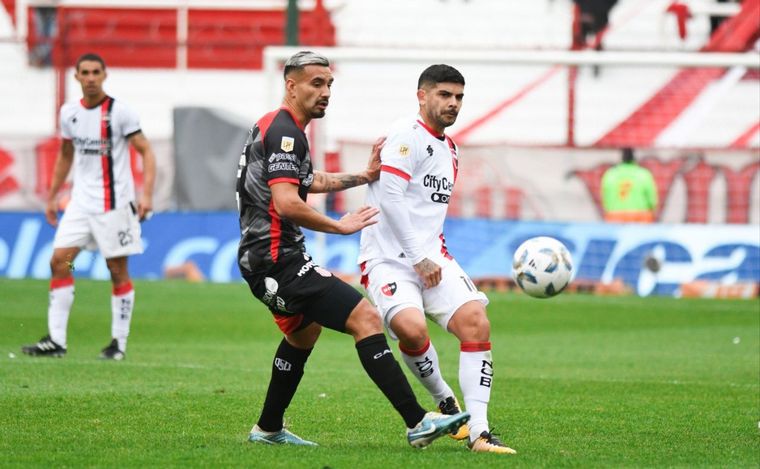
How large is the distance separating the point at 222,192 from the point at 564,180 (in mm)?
5144

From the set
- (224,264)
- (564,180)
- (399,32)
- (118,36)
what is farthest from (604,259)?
(118,36)

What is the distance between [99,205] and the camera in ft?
39.6

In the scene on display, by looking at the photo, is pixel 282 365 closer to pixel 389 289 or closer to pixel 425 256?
pixel 389 289

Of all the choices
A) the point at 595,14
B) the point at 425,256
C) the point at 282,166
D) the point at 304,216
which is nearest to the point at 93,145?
the point at 425,256

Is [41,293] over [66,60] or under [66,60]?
under

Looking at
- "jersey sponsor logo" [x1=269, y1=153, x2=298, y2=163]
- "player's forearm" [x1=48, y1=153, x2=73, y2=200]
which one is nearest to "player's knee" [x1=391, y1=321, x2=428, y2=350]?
"jersey sponsor logo" [x1=269, y1=153, x2=298, y2=163]

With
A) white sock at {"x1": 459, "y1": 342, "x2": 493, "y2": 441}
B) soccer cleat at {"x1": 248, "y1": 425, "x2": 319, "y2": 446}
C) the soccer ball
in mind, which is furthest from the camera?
the soccer ball

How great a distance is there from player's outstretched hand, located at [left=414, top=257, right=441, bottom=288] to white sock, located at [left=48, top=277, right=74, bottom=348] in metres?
4.86

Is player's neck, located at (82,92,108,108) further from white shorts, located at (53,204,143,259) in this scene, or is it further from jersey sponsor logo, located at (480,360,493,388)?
jersey sponsor logo, located at (480,360,493,388)

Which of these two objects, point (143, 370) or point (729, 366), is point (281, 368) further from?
point (729, 366)

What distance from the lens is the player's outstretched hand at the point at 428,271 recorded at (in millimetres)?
8016

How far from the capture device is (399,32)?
30.1 meters

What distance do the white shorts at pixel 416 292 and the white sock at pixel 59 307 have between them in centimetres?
448

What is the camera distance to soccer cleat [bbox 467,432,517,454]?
24.4ft
